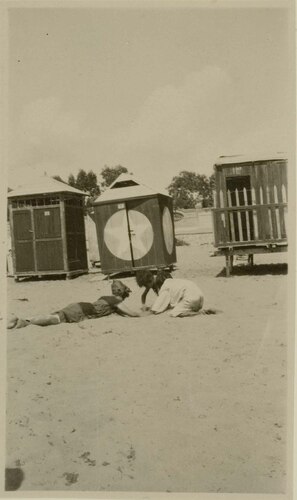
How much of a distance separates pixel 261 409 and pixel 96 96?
110 inches

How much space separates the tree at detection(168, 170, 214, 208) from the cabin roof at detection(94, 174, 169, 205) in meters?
0.17

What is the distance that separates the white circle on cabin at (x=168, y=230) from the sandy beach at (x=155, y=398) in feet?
1.96

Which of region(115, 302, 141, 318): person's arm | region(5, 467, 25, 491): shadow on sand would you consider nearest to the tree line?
region(115, 302, 141, 318): person's arm

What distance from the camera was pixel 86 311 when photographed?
4453 millimetres

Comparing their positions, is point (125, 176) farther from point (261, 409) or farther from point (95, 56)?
point (261, 409)

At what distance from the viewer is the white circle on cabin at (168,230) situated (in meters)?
4.82

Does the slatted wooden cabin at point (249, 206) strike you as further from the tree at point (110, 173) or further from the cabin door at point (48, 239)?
the cabin door at point (48, 239)

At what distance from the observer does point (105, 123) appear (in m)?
4.35

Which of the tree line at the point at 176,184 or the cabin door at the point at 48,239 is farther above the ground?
the tree line at the point at 176,184

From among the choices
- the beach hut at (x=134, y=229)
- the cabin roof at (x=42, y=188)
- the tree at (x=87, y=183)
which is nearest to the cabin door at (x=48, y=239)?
the cabin roof at (x=42, y=188)

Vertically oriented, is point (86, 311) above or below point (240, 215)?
below

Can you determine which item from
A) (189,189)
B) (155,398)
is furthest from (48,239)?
(155,398)

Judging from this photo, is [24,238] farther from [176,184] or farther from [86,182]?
[176,184]

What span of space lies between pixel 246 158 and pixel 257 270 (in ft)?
3.28
